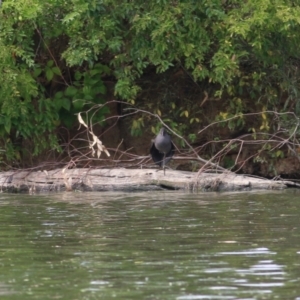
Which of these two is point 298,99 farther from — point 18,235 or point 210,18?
point 18,235

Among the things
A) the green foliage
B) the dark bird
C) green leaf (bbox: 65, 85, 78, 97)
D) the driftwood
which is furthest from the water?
green leaf (bbox: 65, 85, 78, 97)

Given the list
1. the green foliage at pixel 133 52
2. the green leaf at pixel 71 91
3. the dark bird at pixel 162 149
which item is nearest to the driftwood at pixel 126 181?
the dark bird at pixel 162 149

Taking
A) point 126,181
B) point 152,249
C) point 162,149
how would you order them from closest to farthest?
point 152,249 < point 126,181 < point 162,149

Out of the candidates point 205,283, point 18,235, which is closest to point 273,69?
point 18,235

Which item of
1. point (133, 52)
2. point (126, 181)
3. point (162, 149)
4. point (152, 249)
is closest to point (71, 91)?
point (133, 52)

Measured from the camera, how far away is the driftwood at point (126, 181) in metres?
14.9

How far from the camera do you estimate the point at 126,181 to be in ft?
50.2

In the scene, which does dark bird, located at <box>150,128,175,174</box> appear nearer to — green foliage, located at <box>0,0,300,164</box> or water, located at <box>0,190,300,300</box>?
green foliage, located at <box>0,0,300,164</box>

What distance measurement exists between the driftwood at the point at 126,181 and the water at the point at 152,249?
178cm

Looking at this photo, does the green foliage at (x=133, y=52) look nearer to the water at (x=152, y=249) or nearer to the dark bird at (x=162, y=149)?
the dark bird at (x=162, y=149)

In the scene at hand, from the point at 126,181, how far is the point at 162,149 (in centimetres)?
82

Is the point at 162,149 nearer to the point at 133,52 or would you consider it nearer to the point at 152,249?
the point at 133,52

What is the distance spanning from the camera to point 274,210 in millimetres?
11375

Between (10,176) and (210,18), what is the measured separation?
4.14 m
